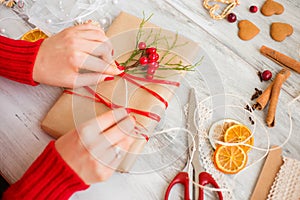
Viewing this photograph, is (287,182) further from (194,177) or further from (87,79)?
(87,79)

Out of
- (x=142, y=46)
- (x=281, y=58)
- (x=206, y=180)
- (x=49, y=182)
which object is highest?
(x=281, y=58)

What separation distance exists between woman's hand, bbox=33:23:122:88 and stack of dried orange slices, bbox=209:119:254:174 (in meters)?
0.25

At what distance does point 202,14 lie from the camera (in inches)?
37.5

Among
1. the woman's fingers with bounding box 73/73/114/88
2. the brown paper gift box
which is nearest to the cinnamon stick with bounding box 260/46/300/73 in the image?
the brown paper gift box

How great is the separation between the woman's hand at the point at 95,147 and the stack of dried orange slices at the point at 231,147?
0.63 ft

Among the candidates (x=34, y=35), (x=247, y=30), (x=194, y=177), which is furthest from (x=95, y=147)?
(x=247, y=30)

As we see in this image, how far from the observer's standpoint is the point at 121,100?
31.1 inches

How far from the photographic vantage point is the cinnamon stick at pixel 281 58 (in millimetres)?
868

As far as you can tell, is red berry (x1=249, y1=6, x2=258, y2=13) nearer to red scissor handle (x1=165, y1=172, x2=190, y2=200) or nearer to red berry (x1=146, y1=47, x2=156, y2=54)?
red berry (x1=146, y1=47, x2=156, y2=54)

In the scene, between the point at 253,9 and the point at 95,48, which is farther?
the point at 253,9

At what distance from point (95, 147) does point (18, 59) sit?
0.28 meters

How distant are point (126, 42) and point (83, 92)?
15 cm

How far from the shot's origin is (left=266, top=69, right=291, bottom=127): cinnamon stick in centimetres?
81

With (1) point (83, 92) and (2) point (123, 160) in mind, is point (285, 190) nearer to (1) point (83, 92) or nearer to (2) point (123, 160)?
(2) point (123, 160)
